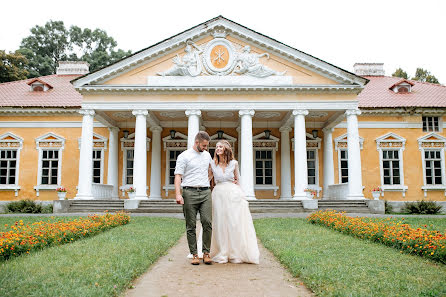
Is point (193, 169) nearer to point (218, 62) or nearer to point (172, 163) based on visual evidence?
point (218, 62)

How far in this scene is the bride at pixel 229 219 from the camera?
5.98m

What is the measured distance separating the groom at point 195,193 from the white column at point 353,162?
45.5 feet

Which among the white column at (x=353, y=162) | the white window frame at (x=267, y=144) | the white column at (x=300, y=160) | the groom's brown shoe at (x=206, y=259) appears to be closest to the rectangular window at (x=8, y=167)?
the white window frame at (x=267, y=144)

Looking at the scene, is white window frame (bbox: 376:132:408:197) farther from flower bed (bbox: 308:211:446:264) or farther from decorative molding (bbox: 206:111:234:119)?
flower bed (bbox: 308:211:446:264)

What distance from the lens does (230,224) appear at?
238 inches

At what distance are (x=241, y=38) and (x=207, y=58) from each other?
1.98 meters

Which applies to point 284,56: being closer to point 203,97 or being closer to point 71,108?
point 203,97

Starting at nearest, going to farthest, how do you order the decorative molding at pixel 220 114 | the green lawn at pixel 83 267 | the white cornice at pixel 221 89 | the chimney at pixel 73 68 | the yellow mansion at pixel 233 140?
the green lawn at pixel 83 267, the white cornice at pixel 221 89, the yellow mansion at pixel 233 140, the decorative molding at pixel 220 114, the chimney at pixel 73 68

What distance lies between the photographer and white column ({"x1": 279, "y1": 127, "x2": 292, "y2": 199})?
21703 millimetres

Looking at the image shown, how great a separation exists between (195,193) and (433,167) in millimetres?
20962

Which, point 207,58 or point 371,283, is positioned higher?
point 207,58

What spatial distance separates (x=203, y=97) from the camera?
62.0 feet

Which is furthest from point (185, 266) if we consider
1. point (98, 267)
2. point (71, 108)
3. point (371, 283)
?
point (71, 108)

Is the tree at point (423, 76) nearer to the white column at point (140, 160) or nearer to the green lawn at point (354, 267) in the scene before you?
the white column at point (140, 160)
